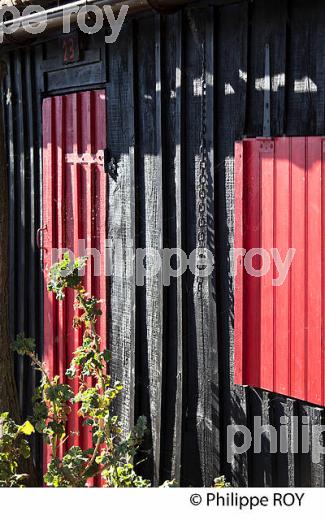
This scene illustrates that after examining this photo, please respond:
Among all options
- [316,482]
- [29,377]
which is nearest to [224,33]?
[316,482]

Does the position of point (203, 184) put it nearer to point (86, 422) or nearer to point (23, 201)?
point (86, 422)

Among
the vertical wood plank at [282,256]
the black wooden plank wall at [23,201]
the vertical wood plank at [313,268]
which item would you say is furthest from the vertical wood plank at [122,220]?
the vertical wood plank at [313,268]

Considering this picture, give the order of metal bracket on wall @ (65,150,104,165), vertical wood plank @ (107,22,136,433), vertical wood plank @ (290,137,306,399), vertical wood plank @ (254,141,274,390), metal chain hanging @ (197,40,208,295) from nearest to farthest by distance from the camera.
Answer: vertical wood plank @ (290,137,306,399) → vertical wood plank @ (254,141,274,390) → metal chain hanging @ (197,40,208,295) → vertical wood plank @ (107,22,136,433) → metal bracket on wall @ (65,150,104,165)

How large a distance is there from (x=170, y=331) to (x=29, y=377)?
245 centimetres

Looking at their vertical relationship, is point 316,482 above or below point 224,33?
below

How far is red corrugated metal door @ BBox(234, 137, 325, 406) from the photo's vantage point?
16.9 feet

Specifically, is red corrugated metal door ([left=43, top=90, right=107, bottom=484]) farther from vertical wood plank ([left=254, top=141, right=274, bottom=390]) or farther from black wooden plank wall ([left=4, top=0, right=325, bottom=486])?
vertical wood plank ([left=254, top=141, right=274, bottom=390])

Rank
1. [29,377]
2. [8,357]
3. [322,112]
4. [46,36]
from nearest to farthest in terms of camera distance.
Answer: [322,112] → [8,357] → [46,36] → [29,377]

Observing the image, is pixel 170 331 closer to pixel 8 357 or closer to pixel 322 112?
pixel 8 357

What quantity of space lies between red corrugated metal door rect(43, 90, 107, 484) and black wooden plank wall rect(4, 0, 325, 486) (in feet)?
0.61

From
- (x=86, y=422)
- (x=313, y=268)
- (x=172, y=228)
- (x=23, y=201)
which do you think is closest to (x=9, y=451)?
(x=86, y=422)

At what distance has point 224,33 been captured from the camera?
231 inches

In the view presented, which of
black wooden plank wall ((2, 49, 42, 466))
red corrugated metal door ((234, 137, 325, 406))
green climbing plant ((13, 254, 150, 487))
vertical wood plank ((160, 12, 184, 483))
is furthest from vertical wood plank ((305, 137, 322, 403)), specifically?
black wooden plank wall ((2, 49, 42, 466))

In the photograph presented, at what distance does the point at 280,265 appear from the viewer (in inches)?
213
